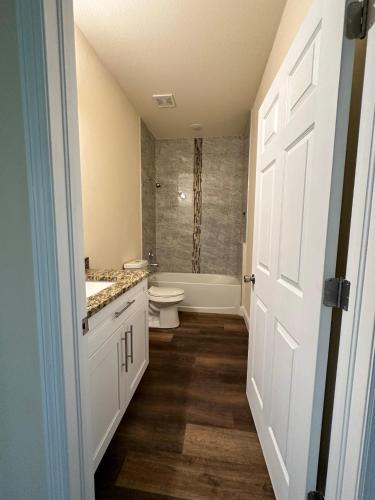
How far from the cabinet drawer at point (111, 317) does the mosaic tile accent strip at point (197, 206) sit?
7.41 feet

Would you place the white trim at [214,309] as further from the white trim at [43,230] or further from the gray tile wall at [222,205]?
the white trim at [43,230]

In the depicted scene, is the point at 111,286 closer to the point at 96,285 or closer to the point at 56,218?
the point at 96,285

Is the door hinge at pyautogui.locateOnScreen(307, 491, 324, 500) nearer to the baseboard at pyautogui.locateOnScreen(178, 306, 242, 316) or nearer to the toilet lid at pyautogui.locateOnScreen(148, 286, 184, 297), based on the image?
the toilet lid at pyautogui.locateOnScreen(148, 286, 184, 297)

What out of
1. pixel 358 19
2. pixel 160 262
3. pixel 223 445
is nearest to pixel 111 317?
pixel 223 445

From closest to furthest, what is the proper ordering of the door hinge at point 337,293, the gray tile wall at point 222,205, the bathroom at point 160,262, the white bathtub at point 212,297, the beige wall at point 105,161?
1. the door hinge at point 337,293
2. the bathroom at point 160,262
3. the beige wall at point 105,161
4. the white bathtub at point 212,297
5. the gray tile wall at point 222,205

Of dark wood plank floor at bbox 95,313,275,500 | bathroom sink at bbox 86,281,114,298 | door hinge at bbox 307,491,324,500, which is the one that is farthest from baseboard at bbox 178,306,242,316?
door hinge at bbox 307,491,324,500

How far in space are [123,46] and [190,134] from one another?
184cm

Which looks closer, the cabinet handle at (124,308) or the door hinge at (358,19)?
the door hinge at (358,19)

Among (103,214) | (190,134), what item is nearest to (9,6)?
(103,214)

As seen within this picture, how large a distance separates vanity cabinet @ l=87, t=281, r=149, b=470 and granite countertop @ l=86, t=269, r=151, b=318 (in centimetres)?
5

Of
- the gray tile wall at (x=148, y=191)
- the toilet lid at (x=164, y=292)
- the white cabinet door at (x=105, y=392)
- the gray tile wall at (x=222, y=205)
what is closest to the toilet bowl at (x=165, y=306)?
the toilet lid at (x=164, y=292)

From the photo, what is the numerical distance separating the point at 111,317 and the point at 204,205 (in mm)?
2895

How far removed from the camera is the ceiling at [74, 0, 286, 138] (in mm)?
1439

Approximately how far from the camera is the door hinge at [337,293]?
631mm
